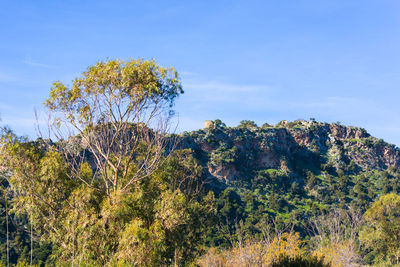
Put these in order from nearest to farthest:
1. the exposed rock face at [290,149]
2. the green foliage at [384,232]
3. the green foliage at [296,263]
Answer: the green foliage at [296,263]
the green foliage at [384,232]
the exposed rock face at [290,149]

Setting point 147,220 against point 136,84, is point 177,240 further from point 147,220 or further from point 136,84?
point 136,84

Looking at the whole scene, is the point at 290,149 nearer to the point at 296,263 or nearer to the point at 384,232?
the point at 384,232

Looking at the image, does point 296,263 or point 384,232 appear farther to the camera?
point 384,232

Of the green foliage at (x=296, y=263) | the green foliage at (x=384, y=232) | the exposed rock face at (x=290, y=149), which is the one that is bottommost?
the green foliage at (x=384, y=232)

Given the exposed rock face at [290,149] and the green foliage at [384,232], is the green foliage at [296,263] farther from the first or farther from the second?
the exposed rock face at [290,149]

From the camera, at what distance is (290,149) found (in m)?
93.4

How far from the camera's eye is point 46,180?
13.8 m

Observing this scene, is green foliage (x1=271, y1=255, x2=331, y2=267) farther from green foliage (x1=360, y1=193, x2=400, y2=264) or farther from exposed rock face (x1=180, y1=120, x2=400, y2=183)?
exposed rock face (x1=180, y1=120, x2=400, y2=183)

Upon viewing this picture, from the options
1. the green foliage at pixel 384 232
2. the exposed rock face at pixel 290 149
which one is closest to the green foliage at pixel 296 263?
the green foliage at pixel 384 232

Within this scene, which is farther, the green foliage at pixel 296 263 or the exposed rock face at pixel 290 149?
the exposed rock face at pixel 290 149

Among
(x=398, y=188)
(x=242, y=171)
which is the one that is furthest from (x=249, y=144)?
(x=398, y=188)

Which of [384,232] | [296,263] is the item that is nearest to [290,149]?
[384,232]

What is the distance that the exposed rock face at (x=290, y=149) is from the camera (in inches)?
3027

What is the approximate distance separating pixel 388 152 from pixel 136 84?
342ft
